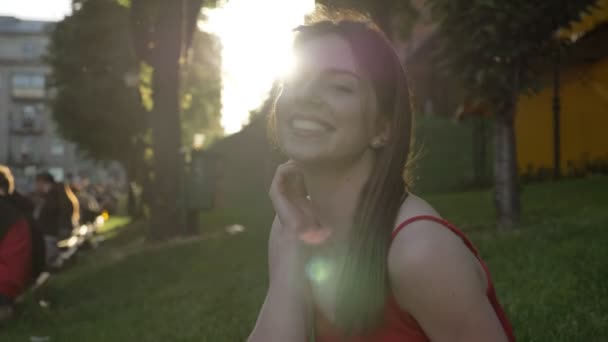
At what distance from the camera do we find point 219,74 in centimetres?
3600

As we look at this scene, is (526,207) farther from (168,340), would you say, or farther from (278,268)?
Answer: (278,268)

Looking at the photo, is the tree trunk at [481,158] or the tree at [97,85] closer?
the tree trunk at [481,158]

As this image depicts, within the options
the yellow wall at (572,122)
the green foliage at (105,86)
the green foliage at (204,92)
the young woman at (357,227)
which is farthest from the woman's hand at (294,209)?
the green foliage at (105,86)

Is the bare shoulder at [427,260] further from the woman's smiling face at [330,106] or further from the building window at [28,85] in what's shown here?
the building window at [28,85]

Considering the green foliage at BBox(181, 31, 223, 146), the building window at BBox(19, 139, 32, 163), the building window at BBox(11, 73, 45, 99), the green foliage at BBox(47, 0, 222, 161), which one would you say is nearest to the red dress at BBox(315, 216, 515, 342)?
the green foliage at BBox(181, 31, 223, 146)

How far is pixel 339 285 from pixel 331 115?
498 millimetres

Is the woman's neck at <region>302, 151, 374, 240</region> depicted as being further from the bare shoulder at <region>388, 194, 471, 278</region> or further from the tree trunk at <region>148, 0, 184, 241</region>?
the tree trunk at <region>148, 0, 184, 241</region>

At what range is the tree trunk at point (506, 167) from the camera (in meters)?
10.3

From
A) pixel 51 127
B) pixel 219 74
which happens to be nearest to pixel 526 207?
pixel 219 74

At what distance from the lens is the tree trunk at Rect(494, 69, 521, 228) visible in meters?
10.3

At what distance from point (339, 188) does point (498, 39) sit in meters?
8.37

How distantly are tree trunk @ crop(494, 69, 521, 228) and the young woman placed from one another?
8182 mm

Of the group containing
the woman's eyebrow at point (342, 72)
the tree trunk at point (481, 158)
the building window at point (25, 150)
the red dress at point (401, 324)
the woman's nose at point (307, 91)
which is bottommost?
the building window at point (25, 150)

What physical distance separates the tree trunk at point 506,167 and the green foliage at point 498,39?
0.16m
